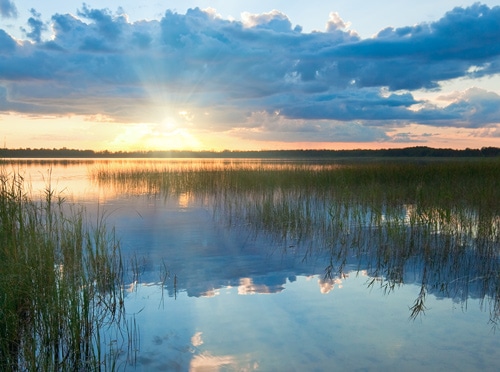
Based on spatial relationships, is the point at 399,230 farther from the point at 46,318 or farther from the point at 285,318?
the point at 46,318

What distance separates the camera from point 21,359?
3.89 m

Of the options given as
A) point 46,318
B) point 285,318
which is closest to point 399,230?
point 285,318

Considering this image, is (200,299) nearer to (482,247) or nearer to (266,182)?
(482,247)

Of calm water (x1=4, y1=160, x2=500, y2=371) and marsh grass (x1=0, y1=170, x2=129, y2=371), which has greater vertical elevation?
marsh grass (x1=0, y1=170, x2=129, y2=371)

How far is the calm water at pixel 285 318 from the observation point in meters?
4.10

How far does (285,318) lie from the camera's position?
5.07 metres

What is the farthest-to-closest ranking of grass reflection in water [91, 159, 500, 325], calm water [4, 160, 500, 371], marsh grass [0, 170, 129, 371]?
grass reflection in water [91, 159, 500, 325] < calm water [4, 160, 500, 371] < marsh grass [0, 170, 129, 371]

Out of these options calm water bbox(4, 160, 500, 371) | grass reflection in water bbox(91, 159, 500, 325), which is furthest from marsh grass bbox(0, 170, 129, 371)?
grass reflection in water bbox(91, 159, 500, 325)

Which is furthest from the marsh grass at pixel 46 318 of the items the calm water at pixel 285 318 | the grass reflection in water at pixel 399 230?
the grass reflection in water at pixel 399 230

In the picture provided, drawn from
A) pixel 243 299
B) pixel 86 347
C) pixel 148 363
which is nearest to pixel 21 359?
pixel 86 347

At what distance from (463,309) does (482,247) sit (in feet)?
9.99

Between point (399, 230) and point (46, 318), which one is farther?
point (399, 230)

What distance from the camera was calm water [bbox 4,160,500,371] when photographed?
161 inches

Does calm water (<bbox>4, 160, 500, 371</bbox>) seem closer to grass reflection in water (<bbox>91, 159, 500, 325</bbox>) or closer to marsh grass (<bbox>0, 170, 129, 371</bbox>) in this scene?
grass reflection in water (<bbox>91, 159, 500, 325</bbox>)
